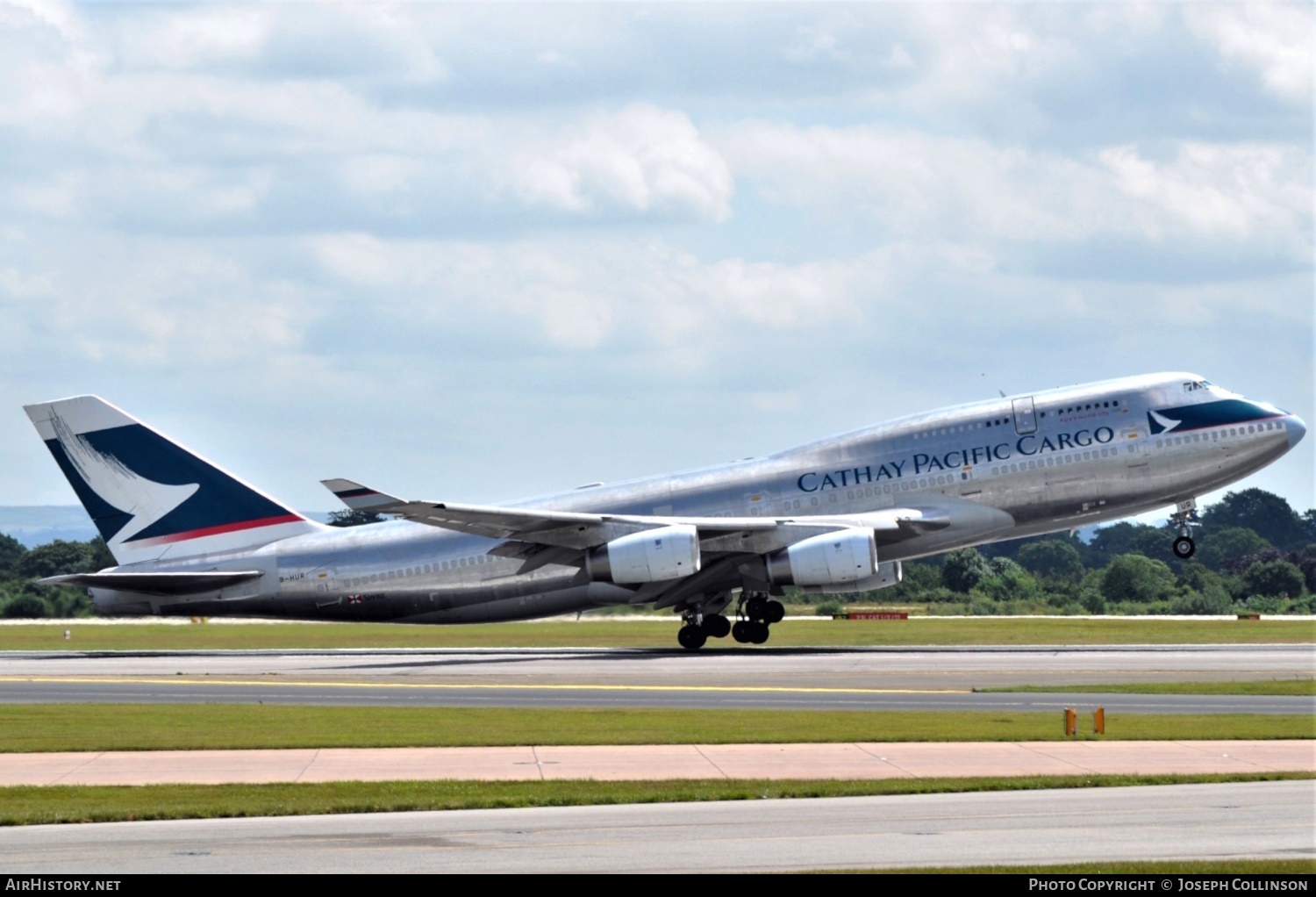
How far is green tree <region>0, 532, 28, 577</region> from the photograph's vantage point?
12017 cm

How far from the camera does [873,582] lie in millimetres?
44156

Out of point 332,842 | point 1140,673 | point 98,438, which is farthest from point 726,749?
point 98,438

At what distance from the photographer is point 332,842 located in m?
15.1

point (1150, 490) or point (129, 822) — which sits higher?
point (1150, 490)

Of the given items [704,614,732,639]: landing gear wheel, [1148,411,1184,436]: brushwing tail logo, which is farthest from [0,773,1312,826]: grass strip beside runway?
[704,614,732,639]: landing gear wheel

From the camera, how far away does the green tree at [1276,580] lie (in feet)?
275

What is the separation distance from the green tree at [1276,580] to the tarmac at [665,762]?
65.5 meters

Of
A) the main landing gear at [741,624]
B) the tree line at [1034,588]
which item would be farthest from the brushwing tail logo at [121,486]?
the main landing gear at [741,624]

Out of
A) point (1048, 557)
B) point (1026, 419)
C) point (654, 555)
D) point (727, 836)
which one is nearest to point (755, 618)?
point (654, 555)

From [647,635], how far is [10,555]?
3727 inches

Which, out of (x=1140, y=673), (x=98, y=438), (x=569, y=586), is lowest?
(x=1140, y=673)

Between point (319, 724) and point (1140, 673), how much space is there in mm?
18834

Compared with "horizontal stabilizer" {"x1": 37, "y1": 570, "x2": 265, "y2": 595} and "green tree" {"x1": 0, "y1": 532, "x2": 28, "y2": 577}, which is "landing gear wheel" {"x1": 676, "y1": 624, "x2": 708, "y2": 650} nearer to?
"horizontal stabilizer" {"x1": 37, "y1": 570, "x2": 265, "y2": 595}
